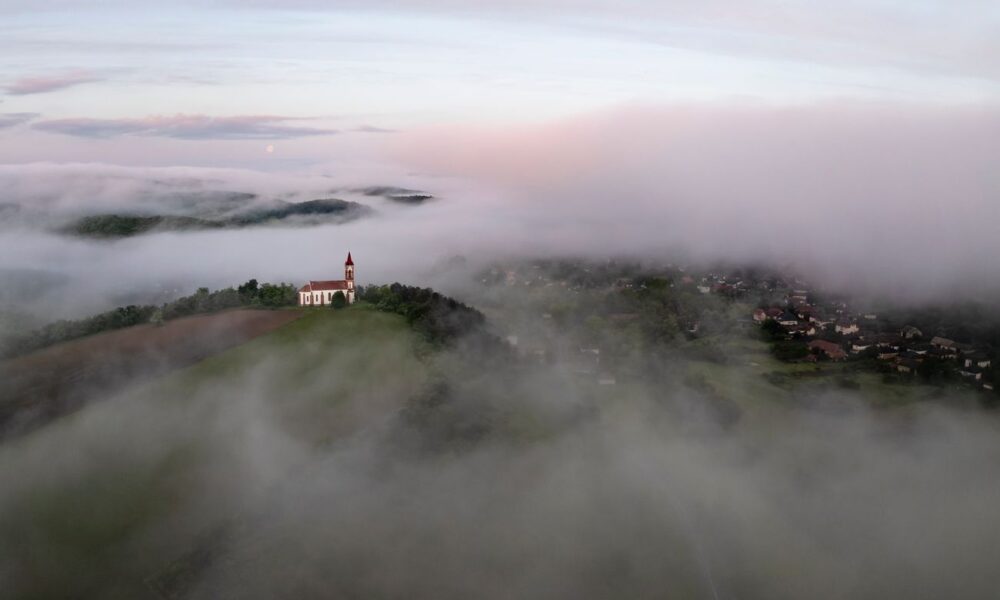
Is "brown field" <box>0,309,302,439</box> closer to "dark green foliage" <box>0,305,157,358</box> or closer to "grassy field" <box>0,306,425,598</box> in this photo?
"dark green foliage" <box>0,305,157,358</box>

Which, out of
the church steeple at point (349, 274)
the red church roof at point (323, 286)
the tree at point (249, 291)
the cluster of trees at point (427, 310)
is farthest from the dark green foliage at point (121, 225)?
the cluster of trees at point (427, 310)

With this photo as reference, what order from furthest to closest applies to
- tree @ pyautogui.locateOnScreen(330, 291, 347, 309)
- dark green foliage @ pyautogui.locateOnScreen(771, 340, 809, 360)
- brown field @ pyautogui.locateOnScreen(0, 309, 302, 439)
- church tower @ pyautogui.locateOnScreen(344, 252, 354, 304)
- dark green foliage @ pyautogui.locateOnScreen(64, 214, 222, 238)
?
dark green foliage @ pyautogui.locateOnScreen(64, 214, 222, 238) → church tower @ pyautogui.locateOnScreen(344, 252, 354, 304) → tree @ pyautogui.locateOnScreen(330, 291, 347, 309) → dark green foliage @ pyautogui.locateOnScreen(771, 340, 809, 360) → brown field @ pyautogui.locateOnScreen(0, 309, 302, 439)

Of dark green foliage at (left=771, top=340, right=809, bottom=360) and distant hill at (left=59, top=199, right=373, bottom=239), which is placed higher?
distant hill at (left=59, top=199, right=373, bottom=239)

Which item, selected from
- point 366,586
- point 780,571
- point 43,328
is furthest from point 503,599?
point 43,328

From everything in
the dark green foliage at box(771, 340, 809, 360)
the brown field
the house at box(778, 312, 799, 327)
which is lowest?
the dark green foliage at box(771, 340, 809, 360)

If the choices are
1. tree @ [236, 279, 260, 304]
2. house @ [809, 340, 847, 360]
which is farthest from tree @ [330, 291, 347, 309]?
house @ [809, 340, 847, 360]

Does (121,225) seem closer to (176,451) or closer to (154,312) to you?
(154,312)

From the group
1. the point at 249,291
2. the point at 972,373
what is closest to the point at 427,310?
the point at 249,291

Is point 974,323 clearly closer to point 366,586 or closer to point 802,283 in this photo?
point 802,283
